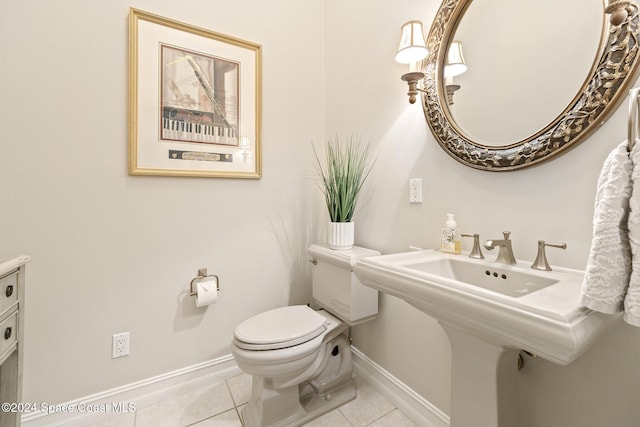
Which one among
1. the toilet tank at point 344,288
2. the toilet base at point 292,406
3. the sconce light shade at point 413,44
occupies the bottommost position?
the toilet base at point 292,406

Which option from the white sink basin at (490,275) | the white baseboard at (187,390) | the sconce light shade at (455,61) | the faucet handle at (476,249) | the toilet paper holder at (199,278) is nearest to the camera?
the white sink basin at (490,275)

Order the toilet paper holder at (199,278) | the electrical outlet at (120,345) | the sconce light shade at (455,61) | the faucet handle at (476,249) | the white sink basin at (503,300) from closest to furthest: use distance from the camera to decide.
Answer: the white sink basin at (503,300) → the faucet handle at (476,249) → the sconce light shade at (455,61) → the electrical outlet at (120,345) → the toilet paper holder at (199,278)

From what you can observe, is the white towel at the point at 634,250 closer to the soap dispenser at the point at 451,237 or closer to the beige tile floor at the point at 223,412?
the soap dispenser at the point at 451,237

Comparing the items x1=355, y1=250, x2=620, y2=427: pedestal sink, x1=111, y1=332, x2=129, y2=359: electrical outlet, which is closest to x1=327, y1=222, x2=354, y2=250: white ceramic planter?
x1=355, y1=250, x2=620, y2=427: pedestal sink

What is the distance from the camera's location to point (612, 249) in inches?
23.6

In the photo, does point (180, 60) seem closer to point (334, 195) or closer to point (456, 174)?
point (334, 195)

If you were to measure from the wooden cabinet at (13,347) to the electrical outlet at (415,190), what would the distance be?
155 centimetres

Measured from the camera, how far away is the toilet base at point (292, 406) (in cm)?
130

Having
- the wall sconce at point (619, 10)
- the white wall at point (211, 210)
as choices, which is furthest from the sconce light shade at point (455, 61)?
the wall sconce at point (619, 10)

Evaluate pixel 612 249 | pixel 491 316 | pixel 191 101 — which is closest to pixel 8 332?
pixel 191 101

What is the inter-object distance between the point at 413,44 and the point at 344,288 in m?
1.18

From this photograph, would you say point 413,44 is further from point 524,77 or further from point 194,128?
point 194,128

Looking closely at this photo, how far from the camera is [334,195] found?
5.23ft

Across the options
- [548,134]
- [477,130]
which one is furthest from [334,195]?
[548,134]
